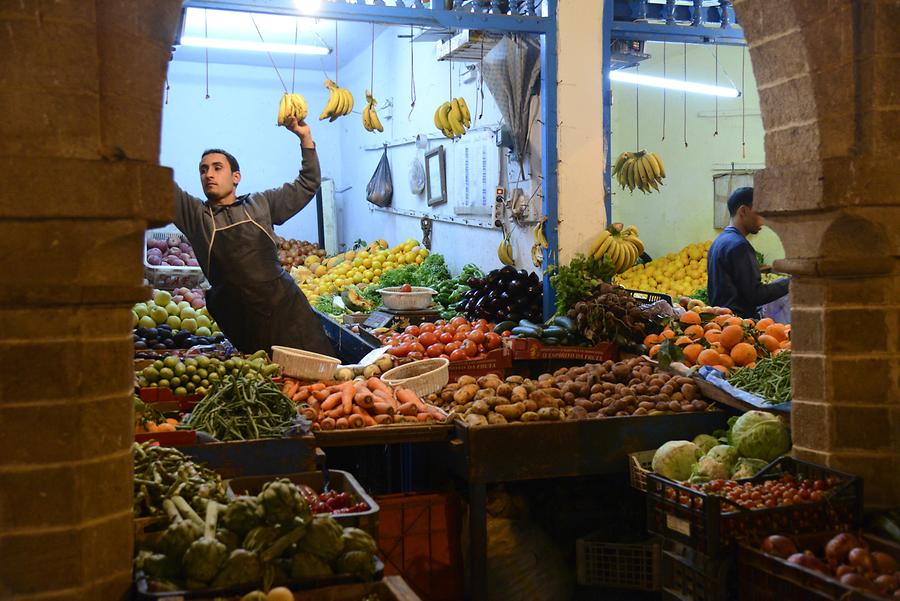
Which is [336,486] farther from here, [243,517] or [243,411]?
[243,517]

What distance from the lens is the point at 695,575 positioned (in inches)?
147

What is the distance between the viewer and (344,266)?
1127 cm

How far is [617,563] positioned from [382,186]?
8590 mm

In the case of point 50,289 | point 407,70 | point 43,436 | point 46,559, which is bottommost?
point 46,559

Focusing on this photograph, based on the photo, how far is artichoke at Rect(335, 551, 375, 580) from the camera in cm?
302

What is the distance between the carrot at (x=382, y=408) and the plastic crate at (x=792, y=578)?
2095 millimetres

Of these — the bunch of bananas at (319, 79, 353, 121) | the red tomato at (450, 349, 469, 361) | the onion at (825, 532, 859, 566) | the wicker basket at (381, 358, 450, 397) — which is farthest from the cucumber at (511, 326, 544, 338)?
the onion at (825, 532, 859, 566)

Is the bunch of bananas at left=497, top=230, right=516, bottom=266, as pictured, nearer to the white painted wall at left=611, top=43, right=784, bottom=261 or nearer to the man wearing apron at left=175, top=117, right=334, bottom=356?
the man wearing apron at left=175, top=117, right=334, bottom=356

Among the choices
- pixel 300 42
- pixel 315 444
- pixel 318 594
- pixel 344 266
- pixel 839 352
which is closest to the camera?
pixel 318 594

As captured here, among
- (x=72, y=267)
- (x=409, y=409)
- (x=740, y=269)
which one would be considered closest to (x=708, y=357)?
(x=740, y=269)

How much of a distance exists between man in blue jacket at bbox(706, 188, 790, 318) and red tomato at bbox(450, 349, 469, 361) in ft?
6.47

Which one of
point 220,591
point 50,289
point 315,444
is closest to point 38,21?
point 50,289

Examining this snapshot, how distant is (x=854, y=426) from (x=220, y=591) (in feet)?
8.51

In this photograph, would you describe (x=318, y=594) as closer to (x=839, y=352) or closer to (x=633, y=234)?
(x=839, y=352)
